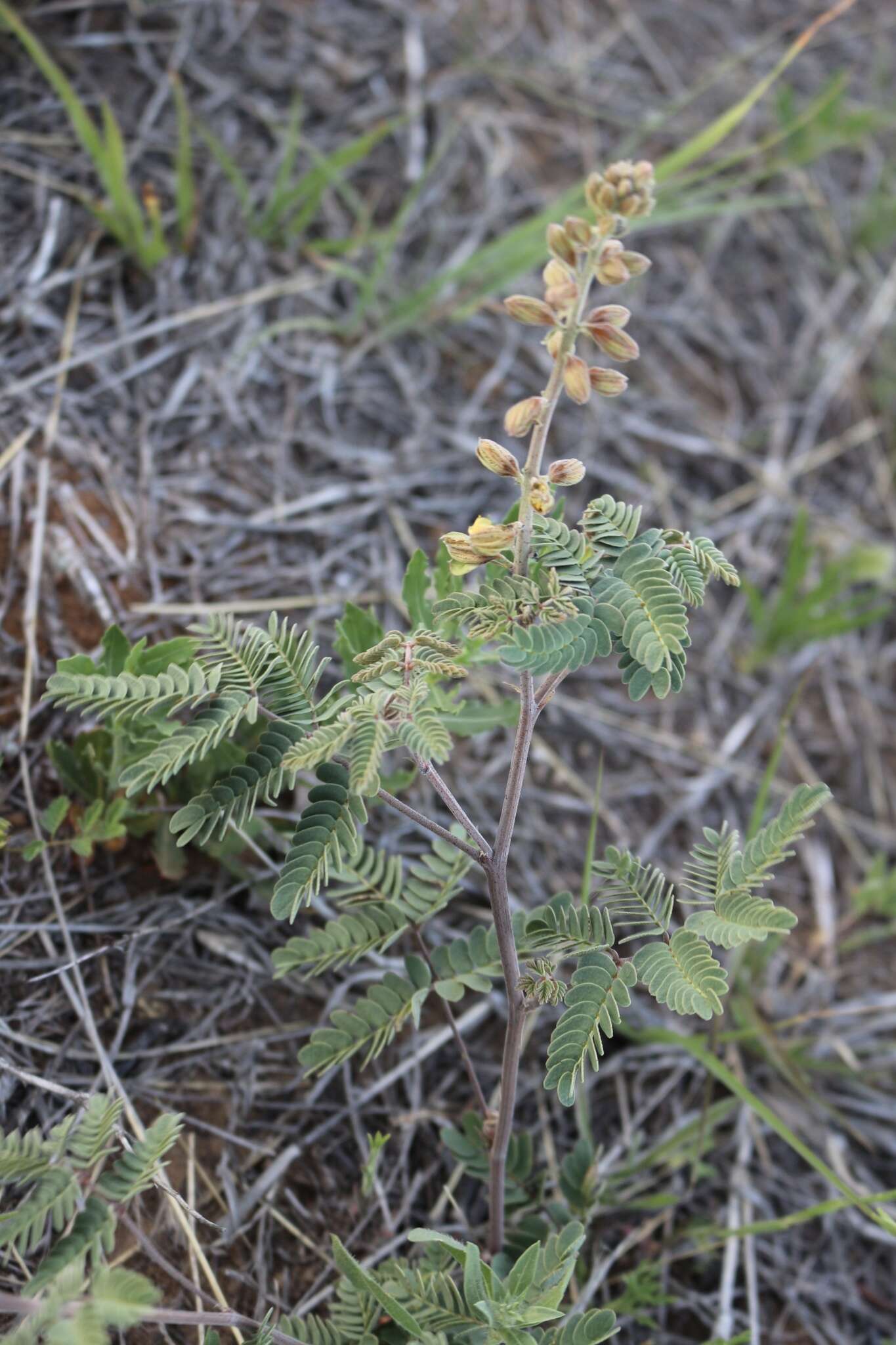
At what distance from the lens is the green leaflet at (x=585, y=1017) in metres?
1.46

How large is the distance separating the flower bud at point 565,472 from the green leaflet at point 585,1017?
67 cm

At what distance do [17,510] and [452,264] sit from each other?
4.95 ft

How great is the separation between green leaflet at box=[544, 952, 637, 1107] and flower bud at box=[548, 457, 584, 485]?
67cm

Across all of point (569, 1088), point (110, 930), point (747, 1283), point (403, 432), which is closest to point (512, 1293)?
point (569, 1088)

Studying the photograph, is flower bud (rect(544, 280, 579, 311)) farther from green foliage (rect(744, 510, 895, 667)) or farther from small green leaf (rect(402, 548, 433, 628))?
green foliage (rect(744, 510, 895, 667))

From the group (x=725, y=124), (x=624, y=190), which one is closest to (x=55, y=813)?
(x=624, y=190)

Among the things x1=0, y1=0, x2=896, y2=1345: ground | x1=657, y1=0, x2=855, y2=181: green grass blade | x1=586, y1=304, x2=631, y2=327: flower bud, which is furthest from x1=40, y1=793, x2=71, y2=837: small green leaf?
x1=657, y1=0, x2=855, y2=181: green grass blade

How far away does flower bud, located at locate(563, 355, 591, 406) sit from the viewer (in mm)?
Result: 1502

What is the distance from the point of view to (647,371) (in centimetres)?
334

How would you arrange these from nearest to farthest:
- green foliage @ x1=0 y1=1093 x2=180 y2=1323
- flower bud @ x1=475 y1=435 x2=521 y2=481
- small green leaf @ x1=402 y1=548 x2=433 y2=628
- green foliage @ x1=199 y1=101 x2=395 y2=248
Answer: green foliage @ x1=0 y1=1093 x2=180 y2=1323
flower bud @ x1=475 y1=435 x2=521 y2=481
small green leaf @ x1=402 y1=548 x2=433 y2=628
green foliage @ x1=199 y1=101 x2=395 y2=248

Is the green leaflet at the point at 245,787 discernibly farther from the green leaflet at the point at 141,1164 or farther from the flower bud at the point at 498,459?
the flower bud at the point at 498,459

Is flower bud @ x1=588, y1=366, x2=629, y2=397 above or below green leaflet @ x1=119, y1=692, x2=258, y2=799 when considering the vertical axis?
above

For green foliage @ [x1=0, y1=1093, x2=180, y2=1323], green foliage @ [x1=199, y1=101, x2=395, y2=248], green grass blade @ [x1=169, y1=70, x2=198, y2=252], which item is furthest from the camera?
green foliage @ [x1=199, y1=101, x2=395, y2=248]

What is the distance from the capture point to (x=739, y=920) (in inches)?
60.1
